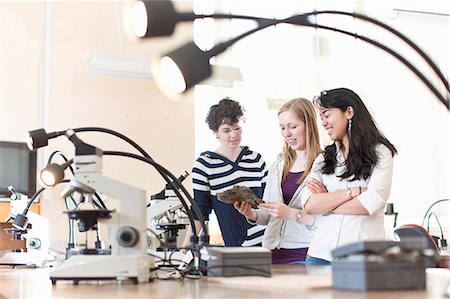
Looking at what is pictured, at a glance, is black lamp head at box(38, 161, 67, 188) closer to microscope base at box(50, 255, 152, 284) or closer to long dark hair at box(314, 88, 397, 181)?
microscope base at box(50, 255, 152, 284)

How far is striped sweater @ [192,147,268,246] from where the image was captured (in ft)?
8.84

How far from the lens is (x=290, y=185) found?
7.95ft

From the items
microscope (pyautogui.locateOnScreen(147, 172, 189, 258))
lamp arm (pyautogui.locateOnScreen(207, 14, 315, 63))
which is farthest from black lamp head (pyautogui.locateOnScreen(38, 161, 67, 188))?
microscope (pyautogui.locateOnScreen(147, 172, 189, 258))

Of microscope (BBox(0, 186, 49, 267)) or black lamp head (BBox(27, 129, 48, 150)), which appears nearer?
black lamp head (BBox(27, 129, 48, 150))

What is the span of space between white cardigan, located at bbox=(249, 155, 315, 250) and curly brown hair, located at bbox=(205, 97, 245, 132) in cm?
41

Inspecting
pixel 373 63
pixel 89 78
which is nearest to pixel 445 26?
pixel 373 63

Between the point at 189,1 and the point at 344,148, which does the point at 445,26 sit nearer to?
the point at 189,1

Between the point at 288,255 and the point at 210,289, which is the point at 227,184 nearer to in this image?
the point at 288,255

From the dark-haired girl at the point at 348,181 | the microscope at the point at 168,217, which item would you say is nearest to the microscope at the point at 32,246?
the microscope at the point at 168,217

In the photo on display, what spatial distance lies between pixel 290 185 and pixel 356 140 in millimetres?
475

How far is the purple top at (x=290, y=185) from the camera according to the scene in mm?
2404

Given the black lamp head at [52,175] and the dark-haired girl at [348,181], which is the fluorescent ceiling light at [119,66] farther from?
the black lamp head at [52,175]

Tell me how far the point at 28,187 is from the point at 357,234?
11.1ft

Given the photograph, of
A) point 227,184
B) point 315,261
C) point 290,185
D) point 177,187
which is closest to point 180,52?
point 177,187
